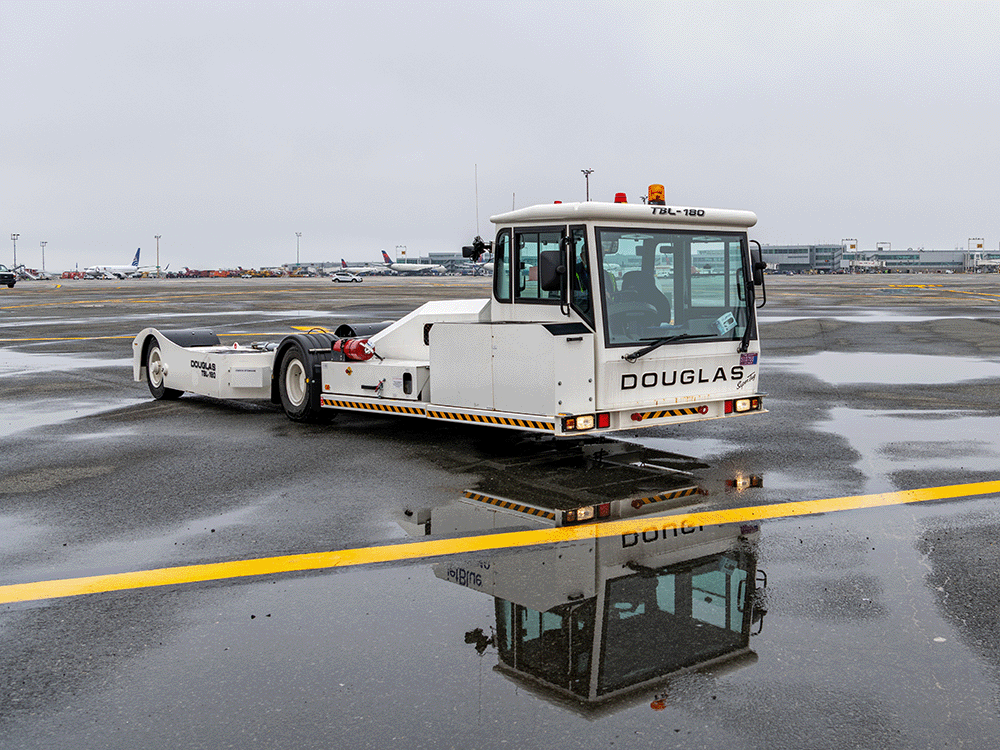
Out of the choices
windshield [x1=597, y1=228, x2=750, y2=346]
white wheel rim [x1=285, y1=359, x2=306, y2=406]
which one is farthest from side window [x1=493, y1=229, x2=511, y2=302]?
white wheel rim [x1=285, y1=359, x2=306, y2=406]

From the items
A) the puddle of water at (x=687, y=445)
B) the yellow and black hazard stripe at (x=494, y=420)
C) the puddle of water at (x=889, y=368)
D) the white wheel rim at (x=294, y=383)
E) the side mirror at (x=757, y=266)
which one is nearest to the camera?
the yellow and black hazard stripe at (x=494, y=420)

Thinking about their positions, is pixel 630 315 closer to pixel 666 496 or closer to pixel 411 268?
pixel 666 496

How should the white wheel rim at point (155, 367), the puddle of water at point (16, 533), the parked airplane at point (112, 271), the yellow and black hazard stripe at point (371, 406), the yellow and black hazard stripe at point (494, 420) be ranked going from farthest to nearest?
the parked airplane at point (112, 271) → the white wheel rim at point (155, 367) → the yellow and black hazard stripe at point (371, 406) → the yellow and black hazard stripe at point (494, 420) → the puddle of water at point (16, 533)

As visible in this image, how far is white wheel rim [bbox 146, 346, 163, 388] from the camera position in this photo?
14.4 metres

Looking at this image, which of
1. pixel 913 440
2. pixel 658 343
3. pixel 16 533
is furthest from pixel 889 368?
pixel 16 533

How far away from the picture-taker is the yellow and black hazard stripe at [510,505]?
755cm

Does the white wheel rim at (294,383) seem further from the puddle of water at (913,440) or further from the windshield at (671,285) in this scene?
the puddle of water at (913,440)

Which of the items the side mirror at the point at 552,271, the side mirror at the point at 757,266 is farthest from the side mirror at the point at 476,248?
the side mirror at the point at 757,266

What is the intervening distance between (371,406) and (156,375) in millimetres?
4866

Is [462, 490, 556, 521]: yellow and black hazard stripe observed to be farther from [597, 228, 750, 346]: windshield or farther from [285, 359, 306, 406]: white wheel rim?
[285, 359, 306, 406]: white wheel rim

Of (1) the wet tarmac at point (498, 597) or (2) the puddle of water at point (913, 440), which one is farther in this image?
(2) the puddle of water at point (913, 440)

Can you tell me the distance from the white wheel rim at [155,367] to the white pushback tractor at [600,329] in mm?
5016

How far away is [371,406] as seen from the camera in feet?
36.8

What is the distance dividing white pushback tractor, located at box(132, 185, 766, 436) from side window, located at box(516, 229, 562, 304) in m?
0.01
